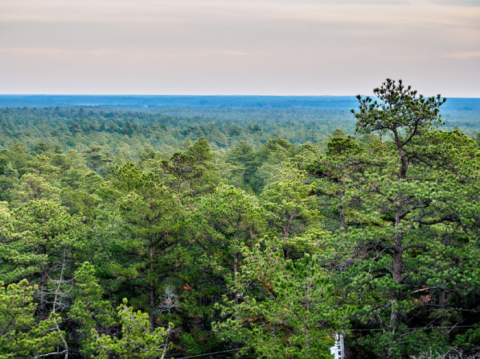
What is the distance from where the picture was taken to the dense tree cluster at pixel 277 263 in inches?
504

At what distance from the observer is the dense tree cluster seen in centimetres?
1280

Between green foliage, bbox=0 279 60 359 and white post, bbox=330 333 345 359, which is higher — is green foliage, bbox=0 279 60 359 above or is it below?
above

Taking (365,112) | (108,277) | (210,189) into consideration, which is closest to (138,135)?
(210,189)

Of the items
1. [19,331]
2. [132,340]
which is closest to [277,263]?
[132,340]

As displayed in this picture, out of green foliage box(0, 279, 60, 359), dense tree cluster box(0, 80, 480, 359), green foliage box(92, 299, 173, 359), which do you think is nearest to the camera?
dense tree cluster box(0, 80, 480, 359)

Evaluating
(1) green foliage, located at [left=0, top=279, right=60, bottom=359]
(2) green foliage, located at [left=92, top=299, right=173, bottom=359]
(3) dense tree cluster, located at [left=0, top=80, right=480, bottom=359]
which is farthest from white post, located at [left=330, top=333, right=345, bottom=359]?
(1) green foliage, located at [left=0, top=279, right=60, bottom=359]

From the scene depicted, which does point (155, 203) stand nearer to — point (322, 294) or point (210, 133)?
point (322, 294)

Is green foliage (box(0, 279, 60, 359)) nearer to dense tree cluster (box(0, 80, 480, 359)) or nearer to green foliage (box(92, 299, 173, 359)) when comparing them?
dense tree cluster (box(0, 80, 480, 359))

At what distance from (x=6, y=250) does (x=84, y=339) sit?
476cm

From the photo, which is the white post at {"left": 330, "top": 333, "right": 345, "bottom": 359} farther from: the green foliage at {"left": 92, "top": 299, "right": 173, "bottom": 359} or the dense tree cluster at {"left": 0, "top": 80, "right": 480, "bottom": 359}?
the green foliage at {"left": 92, "top": 299, "right": 173, "bottom": 359}

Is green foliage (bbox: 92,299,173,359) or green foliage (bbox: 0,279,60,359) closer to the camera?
green foliage (bbox: 92,299,173,359)

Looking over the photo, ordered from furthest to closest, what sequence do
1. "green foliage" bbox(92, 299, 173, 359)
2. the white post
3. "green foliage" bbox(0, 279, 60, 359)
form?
the white post, "green foliage" bbox(0, 279, 60, 359), "green foliage" bbox(92, 299, 173, 359)

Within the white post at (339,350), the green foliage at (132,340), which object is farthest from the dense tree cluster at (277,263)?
the white post at (339,350)

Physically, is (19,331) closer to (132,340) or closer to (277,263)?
(132,340)
